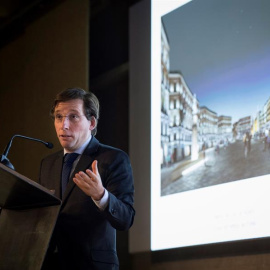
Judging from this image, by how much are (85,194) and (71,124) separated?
0.93 ft

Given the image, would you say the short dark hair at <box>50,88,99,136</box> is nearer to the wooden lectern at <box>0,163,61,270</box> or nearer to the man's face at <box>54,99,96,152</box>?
the man's face at <box>54,99,96,152</box>

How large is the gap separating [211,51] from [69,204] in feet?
6.05

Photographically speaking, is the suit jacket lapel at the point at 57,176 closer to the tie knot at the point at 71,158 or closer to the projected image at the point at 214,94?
the tie knot at the point at 71,158

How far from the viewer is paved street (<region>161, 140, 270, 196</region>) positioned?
295 centimetres

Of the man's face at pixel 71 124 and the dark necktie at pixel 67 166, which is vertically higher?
the man's face at pixel 71 124

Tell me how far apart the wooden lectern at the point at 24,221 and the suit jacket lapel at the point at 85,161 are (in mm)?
153

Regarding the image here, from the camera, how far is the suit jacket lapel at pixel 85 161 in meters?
1.95

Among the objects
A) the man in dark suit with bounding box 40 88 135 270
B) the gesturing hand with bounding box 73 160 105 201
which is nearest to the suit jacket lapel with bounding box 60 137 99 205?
the man in dark suit with bounding box 40 88 135 270

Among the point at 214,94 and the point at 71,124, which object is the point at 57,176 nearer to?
the point at 71,124

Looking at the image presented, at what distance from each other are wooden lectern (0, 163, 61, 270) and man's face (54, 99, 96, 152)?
32 centimetres

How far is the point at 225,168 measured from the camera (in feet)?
10.6

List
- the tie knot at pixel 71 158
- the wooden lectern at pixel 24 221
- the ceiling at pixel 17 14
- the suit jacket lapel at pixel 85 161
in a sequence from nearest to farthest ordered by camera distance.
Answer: the wooden lectern at pixel 24 221 → the suit jacket lapel at pixel 85 161 → the tie knot at pixel 71 158 → the ceiling at pixel 17 14

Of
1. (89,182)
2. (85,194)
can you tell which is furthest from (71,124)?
(89,182)

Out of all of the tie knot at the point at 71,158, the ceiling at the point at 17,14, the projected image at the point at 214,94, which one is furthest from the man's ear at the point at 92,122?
the ceiling at the point at 17,14
